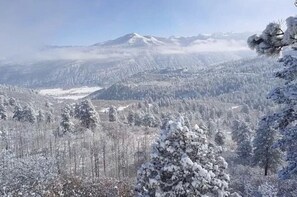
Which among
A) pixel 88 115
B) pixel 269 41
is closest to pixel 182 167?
pixel 269 41

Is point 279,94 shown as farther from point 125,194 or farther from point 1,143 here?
point 1,143

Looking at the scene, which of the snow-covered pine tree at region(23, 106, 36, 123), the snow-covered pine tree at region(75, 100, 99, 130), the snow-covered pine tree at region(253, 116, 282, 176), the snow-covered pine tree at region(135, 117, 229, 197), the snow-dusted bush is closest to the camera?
the snow-dusted bush

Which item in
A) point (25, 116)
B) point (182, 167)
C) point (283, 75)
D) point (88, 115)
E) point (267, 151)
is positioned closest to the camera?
point (283, 75)

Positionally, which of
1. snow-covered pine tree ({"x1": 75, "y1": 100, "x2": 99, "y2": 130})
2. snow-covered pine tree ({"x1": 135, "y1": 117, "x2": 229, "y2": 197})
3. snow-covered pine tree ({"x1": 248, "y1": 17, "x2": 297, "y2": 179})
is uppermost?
snow-covered pine tree ({"x1": 248, "y1": 17, "x2": 297, "y2": 179})

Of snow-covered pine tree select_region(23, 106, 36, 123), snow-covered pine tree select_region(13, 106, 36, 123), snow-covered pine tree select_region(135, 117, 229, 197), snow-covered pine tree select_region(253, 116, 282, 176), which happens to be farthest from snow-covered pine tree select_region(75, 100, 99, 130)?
snow-covered pine tree select_region(135, 117, 229, 197)

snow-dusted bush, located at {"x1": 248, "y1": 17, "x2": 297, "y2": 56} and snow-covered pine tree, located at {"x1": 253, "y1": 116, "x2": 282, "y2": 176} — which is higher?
snow-dusted bush, located at {"x1": 248, "y1": 17, "x2": 297, "y2": 56}

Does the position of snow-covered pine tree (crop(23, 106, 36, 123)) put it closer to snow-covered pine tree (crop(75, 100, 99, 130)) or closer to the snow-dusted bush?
snow-covered pine tree (crop(75, 100, 99, 130))

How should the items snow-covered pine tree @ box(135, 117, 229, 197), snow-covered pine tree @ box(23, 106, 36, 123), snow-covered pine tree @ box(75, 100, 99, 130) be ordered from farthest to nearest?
snow-covered pine tree @ box(23, 106, 36, 123), snow-covered pine tree @ box(75, 100, 99, 130), snow-covered pine tree @ box(135, 117, 229, 197)

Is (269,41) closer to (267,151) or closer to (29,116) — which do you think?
(267,151)

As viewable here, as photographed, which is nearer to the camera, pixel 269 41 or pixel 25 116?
pixel 269 41
